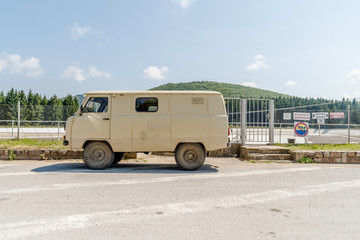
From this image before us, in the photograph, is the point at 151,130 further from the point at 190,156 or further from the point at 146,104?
the point at 190,156

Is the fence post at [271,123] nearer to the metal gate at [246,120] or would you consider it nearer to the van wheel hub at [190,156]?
the metal gate at [246,120]

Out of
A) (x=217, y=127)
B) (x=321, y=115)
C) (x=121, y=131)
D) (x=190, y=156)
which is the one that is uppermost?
(x=321, y=115)

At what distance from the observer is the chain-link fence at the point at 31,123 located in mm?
16656

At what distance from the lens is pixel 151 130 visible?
787 cm

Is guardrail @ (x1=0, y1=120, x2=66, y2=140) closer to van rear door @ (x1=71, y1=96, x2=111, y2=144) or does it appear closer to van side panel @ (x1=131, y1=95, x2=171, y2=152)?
van rear door @ (x1=71, y1=96, x2=111, y2=144)

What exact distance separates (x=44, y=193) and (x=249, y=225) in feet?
12.7

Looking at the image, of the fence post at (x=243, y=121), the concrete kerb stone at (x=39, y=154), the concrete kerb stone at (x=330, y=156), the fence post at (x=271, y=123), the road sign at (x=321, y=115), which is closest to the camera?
the concrete kerb stone at (x=330, y=156)

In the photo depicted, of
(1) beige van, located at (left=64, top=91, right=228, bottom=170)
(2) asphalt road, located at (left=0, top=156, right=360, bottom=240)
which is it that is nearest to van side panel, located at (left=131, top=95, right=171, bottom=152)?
(1) beige van, located at (left=64, top=91, right=228, bottom=170)

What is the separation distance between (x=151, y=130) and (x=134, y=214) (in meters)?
→ 4.11

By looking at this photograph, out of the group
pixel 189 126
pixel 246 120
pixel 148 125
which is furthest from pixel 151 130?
pixel 246 120

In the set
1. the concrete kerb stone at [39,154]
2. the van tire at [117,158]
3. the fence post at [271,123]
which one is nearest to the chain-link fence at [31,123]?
the concrete kerb stone at [39,154]

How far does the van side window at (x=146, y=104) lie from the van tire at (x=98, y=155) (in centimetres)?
152

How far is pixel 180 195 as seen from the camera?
16.4ft

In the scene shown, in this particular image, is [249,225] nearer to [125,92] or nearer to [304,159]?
[125,92]
